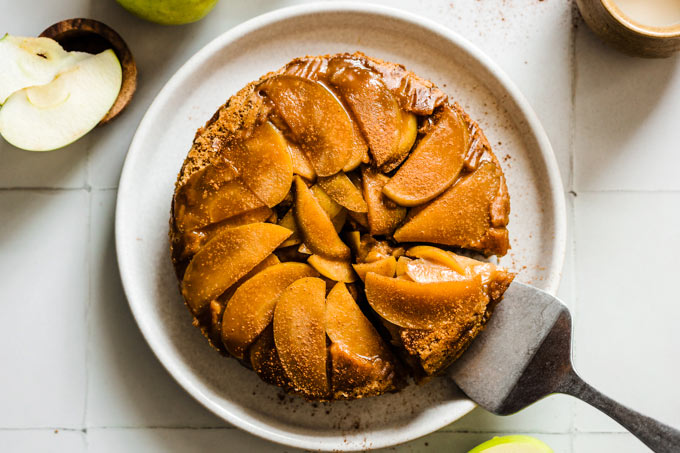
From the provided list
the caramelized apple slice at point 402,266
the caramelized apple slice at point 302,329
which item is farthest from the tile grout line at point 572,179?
the caramelized apple slice at point 302,329

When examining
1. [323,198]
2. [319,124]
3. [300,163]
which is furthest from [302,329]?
[319,124]

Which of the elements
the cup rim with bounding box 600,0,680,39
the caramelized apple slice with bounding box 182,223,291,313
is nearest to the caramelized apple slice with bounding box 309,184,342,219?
the caramelized apple slice with bounding box 182,223,291,313

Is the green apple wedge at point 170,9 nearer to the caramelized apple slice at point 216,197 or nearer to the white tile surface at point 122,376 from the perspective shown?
the caramelized apple slice at point 216,197

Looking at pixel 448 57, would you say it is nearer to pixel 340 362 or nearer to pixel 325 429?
pixel 340 362

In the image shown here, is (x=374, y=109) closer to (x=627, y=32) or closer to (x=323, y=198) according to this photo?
(x=323, y=198)

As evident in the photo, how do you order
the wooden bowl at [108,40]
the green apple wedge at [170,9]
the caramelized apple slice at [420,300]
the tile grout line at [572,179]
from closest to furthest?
the caramelized apple slice at [420,300], the green apple wedge at [170,9], the wooden bowl at [108,40], the tile grout line at [572,179]
